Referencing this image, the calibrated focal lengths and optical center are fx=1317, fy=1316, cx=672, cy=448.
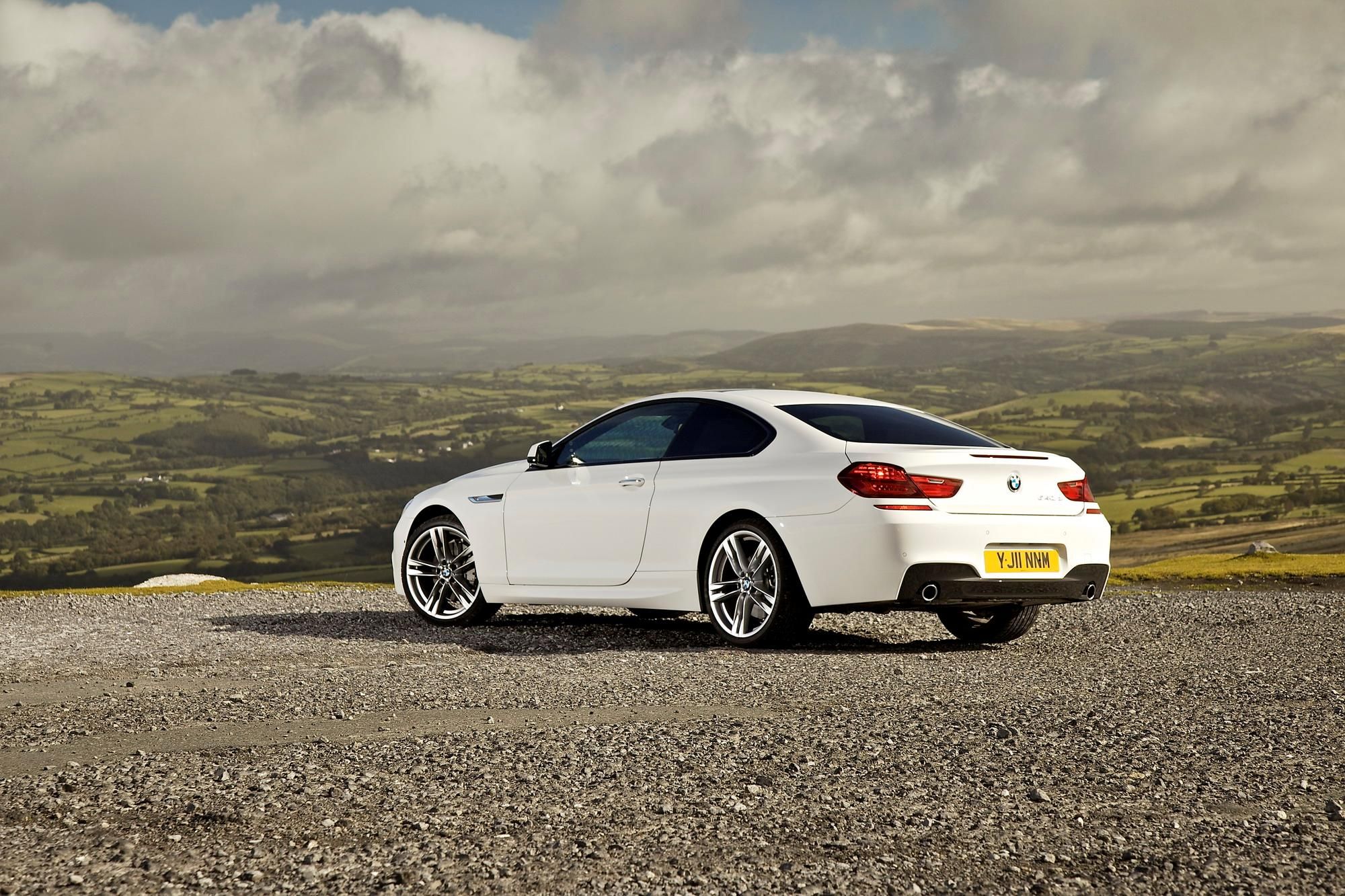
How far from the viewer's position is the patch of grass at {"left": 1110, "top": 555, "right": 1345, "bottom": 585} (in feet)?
64.6

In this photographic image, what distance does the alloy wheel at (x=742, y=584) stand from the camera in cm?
893

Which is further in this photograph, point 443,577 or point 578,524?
point 443,577

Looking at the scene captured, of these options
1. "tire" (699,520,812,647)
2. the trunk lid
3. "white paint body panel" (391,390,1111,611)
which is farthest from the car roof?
"tire" (699,520,812,647)

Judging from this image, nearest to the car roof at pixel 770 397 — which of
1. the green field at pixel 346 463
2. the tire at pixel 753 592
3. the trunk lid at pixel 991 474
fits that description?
the trunk lid at pixel 991 474

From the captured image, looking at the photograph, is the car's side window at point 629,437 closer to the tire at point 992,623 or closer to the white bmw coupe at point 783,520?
the white bmw coupe at point 783,520

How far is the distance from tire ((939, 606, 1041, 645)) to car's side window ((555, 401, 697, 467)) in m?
2.44

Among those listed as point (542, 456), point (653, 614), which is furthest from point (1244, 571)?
point (542, 456)

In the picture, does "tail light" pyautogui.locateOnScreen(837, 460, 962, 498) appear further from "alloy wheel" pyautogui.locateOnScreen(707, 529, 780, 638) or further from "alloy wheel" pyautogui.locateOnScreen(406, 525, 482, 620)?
Answer: "alloy wheel" pyautogui.locateOnScreen(406, 525, 482, 620)

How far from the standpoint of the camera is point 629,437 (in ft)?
33.0

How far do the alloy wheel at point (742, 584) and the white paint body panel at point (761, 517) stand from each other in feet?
0.51

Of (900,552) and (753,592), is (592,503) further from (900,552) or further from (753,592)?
(900,552)

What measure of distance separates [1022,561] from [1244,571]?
587 inches

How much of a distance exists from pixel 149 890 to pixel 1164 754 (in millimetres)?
3835

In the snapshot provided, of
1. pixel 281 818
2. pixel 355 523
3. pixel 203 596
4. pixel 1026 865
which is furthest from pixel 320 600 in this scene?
pixel 355 523
